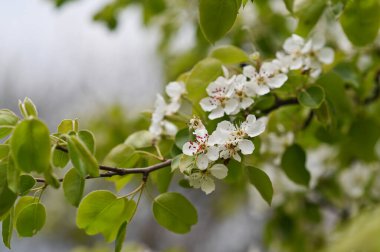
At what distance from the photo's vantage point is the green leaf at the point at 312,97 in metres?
1.10

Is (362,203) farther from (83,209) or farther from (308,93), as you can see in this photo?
(83,209)

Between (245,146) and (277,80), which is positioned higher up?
(277,80)

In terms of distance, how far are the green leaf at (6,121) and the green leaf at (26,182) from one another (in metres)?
0.08

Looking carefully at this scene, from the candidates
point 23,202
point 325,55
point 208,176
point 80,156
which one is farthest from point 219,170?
point 325,55

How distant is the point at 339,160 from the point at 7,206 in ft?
5.06

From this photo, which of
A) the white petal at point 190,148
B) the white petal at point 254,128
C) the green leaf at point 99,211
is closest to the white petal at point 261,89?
the white petal at point 254,128

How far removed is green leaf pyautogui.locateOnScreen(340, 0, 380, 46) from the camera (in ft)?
3.96

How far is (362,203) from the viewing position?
2162mm

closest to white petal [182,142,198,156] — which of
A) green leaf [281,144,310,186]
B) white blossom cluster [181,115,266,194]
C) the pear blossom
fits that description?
white blossom cluster [181,115,266,194]

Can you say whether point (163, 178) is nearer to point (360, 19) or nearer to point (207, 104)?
point (207, 104)

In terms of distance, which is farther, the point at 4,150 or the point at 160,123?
the point at 160,123

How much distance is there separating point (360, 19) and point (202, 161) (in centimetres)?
54

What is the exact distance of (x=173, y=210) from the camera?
1.02 meters

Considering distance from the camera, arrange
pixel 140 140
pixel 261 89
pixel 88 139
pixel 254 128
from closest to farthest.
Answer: pixel 88 139 < pixel 254 128 < pixel 261 89 < pixel 140 140
